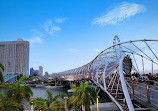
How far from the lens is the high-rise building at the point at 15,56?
18075 centimetres

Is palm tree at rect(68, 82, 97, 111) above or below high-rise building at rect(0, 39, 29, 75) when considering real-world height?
below

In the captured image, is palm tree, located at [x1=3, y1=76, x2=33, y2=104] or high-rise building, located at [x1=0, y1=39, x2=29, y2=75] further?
high-rise building, located at [x1=0, y1=39, x2=29, y2=75]

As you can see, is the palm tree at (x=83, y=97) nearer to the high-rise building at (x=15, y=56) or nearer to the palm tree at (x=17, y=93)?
the palm tree at (x=17, y=93)

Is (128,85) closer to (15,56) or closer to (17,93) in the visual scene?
(17,93)

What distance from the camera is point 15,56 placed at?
602 ft

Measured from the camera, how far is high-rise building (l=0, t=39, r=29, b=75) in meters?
181

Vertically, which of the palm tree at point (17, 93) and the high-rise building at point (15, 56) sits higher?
the high-rise building at point (15, 56)

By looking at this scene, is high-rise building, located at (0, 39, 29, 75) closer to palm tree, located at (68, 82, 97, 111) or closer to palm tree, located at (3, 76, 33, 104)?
palm tree, located at (3, 76, 33, 104)

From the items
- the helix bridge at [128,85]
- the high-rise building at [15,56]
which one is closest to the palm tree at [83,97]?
the helix bridge at [128,85]

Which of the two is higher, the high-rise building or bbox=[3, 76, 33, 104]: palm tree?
the high-rise building

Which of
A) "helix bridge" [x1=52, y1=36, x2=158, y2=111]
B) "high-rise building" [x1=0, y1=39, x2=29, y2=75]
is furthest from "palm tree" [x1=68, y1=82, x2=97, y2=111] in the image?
"high-rise building" [x1=0, y1=39, x2=29, y2=75]

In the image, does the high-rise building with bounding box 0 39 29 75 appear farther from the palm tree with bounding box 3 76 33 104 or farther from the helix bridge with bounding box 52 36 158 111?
the palm tree with bounding box 3 76 33 104

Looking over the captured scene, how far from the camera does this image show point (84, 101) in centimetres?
1750

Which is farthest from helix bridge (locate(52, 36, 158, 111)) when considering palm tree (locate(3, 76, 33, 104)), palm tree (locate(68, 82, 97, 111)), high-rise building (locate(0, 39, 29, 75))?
high-rise building (locate(0, 39, 29, 75))
